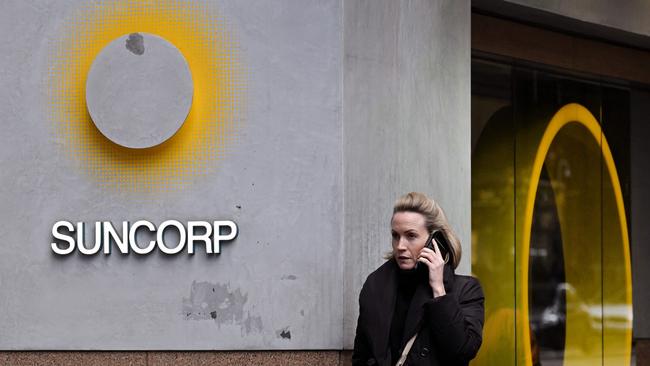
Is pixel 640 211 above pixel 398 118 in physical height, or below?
below

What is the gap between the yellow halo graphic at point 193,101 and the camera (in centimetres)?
716

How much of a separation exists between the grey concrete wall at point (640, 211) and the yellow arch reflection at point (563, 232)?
201 mm

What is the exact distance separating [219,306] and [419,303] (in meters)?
1.69

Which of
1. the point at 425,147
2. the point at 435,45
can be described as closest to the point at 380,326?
the point at 425,147

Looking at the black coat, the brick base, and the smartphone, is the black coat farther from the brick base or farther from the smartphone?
the brick base

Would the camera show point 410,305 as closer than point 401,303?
Yes

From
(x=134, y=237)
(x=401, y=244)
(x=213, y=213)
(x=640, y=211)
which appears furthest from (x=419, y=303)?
(x=640, y=211)

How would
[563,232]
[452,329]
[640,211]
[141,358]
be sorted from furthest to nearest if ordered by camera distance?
1. [640,211]
2. [563,232]
3. [141,358]
4. [452,329]

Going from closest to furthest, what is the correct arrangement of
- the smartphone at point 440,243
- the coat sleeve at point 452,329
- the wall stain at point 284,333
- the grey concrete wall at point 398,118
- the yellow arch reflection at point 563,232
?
the coat sleeve at point 452,329 < the smartphone at point 440,243 < the wall stain at point 284,333 < the grey concrete wall at point 398,118 < the yellow arch reflection at point 563,232

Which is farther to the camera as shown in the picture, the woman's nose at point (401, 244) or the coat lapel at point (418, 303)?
the woman's nose at point (401, 244)

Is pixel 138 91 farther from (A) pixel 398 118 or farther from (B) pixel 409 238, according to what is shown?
(B) pixel 409 238

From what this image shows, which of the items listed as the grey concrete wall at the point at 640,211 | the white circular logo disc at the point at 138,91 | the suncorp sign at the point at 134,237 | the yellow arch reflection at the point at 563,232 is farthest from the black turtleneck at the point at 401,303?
the grey concrete wall at the point at 640,211

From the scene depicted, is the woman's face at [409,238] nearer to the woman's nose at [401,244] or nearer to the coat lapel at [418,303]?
the woman's nose at [401,244]

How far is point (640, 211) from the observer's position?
12141mm
